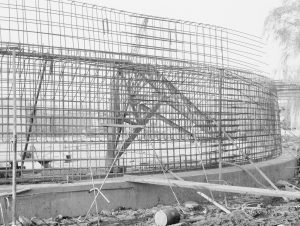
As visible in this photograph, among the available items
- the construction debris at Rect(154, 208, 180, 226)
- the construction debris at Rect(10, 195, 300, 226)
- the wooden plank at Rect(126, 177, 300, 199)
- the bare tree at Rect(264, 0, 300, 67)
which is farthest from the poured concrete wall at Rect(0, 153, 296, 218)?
the bare tree at Rect(264, 0, 300, 67)

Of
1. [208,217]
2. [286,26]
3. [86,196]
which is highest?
[286,26]

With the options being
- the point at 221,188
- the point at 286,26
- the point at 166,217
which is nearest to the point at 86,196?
the point at 166,217

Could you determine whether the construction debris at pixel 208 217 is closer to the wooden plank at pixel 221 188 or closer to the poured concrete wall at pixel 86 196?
the poured concrete wall at pixel 86 196

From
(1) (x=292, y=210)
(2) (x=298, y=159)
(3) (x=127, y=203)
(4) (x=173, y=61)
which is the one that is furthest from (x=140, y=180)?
(2) (x=298, y=159)

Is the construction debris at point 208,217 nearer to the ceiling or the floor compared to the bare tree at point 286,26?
nearer to the floor

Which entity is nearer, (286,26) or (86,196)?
(86,196)

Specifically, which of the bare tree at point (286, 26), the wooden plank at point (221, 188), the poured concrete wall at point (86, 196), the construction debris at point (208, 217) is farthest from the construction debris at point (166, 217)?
the bare tree at point (286, 26)

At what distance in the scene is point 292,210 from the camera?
732cm

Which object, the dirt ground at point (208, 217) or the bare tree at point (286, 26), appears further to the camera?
the bare tree at point (286, 26)

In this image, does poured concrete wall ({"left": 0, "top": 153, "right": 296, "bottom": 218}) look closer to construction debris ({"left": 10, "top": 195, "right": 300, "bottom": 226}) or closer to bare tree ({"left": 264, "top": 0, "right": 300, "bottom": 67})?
construction debris ({"left": 10, "top": 195, "right": 300, "bottom": 226})

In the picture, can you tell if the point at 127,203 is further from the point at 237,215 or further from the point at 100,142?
the point at 237,215

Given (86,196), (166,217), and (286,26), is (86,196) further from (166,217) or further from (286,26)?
(286,26)

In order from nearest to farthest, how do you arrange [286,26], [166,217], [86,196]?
[166,217] → [86,196] → [286,26]

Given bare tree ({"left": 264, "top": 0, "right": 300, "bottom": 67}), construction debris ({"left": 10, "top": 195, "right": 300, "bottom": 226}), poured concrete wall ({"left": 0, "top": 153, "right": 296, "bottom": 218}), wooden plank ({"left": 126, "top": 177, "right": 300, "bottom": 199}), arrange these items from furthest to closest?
bare tree ({"left": 264, "top": 0, "right": 300, "bottom": 67}) < poured concrete wall ({"left": 0, "top": 153, "right": 296, "bottom": 218}) < construction debris ({"left": 10, "top": 195, "right": 300, "bottom": 226}) < wooden plank ({"left": 126, "top": 177, "right": 300, "bottom": 199})
